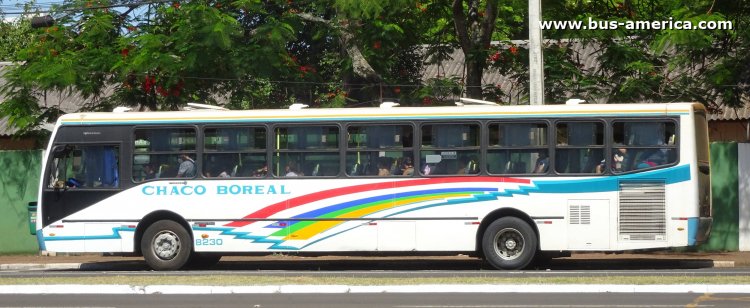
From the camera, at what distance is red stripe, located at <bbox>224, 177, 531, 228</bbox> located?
17719 mm

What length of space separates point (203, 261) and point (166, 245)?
1.43 m

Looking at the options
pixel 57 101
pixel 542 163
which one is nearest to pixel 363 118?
pixel 542 163

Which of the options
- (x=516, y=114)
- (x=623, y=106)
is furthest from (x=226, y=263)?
(x=623, y=106)

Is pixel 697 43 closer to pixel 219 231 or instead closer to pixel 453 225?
pixel 453 225

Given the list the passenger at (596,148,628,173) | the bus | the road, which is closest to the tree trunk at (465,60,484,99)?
the bus

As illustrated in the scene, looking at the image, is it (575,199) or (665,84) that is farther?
(665,84)

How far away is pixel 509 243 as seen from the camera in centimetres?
1769

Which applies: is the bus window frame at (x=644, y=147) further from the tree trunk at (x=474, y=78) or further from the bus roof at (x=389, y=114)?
the tree trunk at (x=474, y=78)

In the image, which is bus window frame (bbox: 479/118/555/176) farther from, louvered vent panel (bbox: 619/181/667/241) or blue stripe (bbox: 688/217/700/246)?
blue stripe (bbox: 688/217/700/246)

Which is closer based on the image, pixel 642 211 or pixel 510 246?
pixel 642 211

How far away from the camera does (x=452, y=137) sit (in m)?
17.9

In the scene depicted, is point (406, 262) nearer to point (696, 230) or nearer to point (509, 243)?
point (509, 243)

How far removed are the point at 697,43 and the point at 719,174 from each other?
9.27 feet

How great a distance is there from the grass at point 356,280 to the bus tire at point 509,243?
2.16m
